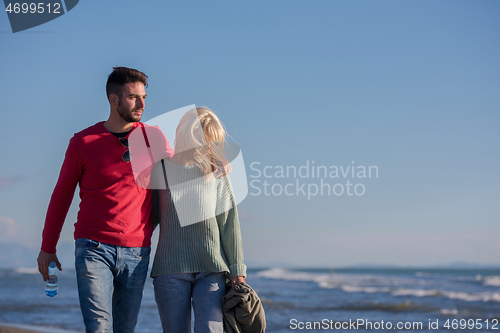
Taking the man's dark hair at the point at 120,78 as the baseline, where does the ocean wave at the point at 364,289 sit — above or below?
below

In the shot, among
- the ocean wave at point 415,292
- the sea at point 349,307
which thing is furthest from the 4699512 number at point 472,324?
the ocean wave at point 415,292

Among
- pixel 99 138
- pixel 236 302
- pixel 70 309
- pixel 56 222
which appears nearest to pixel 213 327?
pixel 236 302

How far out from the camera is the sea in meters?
8.92

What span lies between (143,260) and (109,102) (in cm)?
99

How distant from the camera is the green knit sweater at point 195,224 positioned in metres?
2.52

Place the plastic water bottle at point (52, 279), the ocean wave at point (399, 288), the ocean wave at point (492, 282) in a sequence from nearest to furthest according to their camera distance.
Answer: the plastic water bottle at point (52, 279)
the ocean wave at point (399, 288)
the ocean wave at point (492, 282)

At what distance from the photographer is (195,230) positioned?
2582 millimetres

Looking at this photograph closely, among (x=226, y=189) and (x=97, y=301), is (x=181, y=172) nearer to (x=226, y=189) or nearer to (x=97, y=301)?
(x=226, y=189)

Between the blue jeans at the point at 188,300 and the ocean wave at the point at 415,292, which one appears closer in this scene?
the blue jeans at the point at 188,300

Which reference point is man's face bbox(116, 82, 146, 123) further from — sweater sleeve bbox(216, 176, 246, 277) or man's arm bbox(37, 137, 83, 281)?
sweater sleeve bbox(216, 176, 246, 277)

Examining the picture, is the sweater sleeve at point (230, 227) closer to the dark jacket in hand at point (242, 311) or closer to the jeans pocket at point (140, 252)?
the dark jacket in hand at point (242, 311)

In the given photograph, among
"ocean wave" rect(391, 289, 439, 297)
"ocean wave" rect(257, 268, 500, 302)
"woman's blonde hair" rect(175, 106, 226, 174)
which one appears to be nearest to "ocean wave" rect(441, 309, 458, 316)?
"ocean wave" rect(257, 268, 500, 302)

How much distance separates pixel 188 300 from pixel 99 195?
78 centimetres

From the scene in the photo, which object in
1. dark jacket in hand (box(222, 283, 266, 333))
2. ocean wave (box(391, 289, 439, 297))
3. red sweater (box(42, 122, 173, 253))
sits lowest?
ocean wave (box(391, 289, 439, 297))
